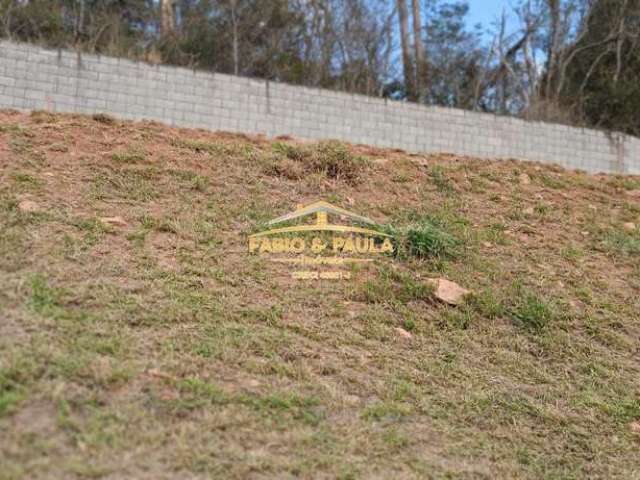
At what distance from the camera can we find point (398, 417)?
10.8 ft

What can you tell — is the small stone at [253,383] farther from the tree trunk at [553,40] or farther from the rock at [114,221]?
the tree trunk at [553,40]

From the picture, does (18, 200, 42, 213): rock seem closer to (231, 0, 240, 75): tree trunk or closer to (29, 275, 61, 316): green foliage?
(29, 275, 61, 316): green foliage

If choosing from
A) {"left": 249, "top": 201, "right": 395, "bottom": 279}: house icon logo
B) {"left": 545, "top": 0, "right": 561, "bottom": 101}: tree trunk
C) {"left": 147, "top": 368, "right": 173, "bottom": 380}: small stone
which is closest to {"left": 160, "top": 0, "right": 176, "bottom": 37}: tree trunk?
{"left": 249, "top": 201, "right": 395, "bottom": 279}: house icon logo

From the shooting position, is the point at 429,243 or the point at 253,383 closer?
the point at 253,383

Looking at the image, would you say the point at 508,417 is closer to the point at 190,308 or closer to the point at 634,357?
the point at 634,357

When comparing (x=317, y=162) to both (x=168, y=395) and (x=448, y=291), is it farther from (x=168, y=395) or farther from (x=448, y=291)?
(x=168, y=395)

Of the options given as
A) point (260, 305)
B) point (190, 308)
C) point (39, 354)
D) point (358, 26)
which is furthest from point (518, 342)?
point (358, 26)

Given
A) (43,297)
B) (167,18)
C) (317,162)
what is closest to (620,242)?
(317,162)

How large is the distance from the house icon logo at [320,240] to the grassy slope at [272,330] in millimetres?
169

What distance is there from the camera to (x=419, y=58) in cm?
1045

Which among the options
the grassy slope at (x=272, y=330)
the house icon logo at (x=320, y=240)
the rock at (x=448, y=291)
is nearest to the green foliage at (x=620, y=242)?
the grassy slope at (x=272, y=330)

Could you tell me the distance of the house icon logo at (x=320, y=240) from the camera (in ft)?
15.4

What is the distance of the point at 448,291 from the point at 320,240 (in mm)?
1121

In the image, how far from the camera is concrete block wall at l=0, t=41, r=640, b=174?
250 inches
